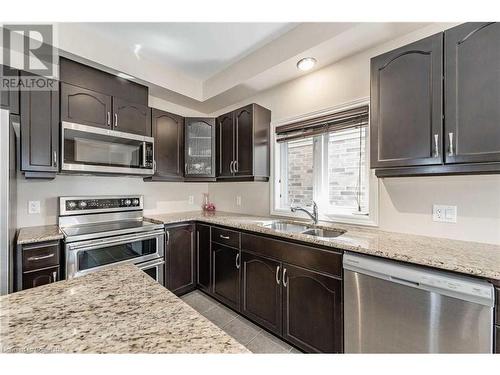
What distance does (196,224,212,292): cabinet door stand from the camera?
2535 mm

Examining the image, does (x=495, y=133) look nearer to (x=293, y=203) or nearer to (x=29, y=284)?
(x=293, y=203)

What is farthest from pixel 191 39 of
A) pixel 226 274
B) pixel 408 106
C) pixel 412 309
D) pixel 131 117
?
pixel 412 309

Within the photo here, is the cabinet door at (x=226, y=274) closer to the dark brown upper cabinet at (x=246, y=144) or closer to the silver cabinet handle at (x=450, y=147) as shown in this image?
the dark brown upper cabinet at (x=246, y=144)

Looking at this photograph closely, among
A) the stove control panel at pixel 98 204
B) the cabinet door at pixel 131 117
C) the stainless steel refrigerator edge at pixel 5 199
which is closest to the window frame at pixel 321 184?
the cabinet door at pixel 131 117

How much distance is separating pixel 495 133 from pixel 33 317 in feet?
6.76

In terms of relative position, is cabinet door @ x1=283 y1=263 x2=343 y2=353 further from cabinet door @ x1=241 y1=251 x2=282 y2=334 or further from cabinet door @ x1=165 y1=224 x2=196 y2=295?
cabinet door @ x1=165 y1=224 x2=196 y2=295

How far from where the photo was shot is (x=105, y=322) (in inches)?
25.2

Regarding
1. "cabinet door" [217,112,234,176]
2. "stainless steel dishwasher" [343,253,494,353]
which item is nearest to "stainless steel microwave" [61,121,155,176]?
"cabinet door" [217,112,234,176]

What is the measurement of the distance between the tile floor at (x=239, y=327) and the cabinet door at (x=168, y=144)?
1476 millimetres

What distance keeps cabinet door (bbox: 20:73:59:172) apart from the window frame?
2.05m

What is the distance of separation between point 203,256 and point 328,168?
5.52 feet
